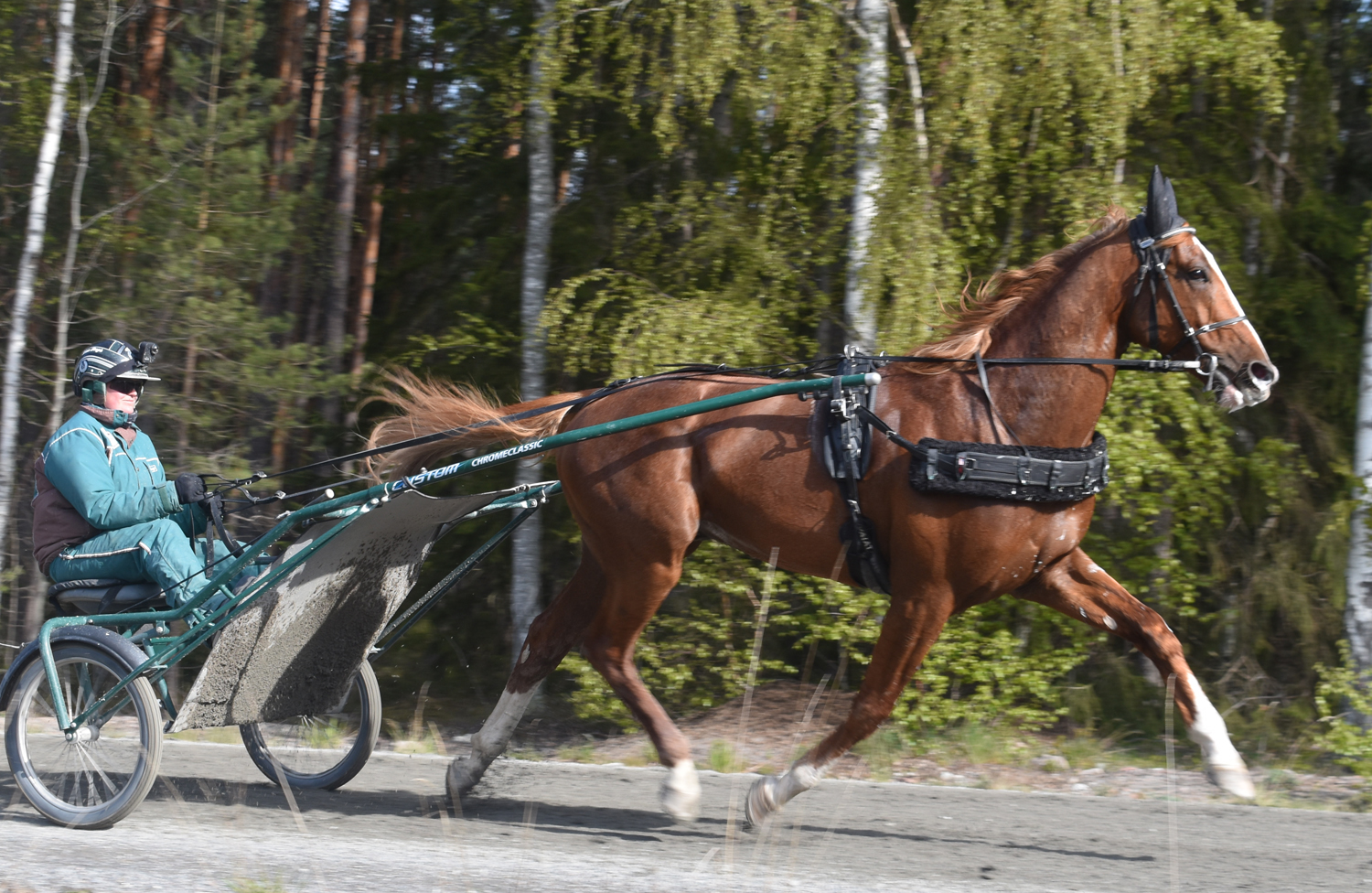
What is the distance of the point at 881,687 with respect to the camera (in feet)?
14.1

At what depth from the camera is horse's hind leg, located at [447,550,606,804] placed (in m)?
4.88

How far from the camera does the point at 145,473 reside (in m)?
4.83

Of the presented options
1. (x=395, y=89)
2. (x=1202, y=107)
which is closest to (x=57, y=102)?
(x=395, y=89)

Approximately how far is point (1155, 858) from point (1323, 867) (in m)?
0.54

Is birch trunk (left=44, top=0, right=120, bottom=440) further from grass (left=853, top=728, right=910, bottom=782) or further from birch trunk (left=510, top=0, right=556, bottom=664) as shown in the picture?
grass (left=853, top=728, right=910, bottom=782)

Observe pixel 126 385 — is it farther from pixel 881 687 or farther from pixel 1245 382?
pixel 1245 382

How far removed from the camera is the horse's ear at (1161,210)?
13.7 feet

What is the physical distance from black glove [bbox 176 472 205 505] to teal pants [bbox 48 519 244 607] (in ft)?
0.56

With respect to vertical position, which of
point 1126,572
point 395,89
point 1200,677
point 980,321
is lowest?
point 1200,677

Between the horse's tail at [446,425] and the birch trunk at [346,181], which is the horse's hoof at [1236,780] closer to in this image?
the horse's tail at [446,425]

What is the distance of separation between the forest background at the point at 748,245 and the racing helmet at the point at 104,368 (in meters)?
2.51

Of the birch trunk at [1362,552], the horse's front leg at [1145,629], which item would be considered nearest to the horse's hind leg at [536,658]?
the horse's front leg at [1145,629]

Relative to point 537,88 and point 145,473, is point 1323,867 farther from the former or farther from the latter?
point 537,88

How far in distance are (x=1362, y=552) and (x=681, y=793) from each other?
463 cm
